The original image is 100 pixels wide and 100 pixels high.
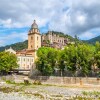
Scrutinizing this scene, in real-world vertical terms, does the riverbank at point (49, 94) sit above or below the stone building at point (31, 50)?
below

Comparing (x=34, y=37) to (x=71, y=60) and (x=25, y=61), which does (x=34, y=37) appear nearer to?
(x=25, y=61)

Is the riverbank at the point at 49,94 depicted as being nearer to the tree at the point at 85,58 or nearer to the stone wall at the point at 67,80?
the stone wall at the point at 67,80

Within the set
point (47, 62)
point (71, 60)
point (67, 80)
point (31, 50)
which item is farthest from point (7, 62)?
point (31, 50)

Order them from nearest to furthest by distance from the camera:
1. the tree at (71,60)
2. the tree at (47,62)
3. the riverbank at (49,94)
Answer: the riverbank at (49,94) → the tree at (71,60) → the tree at (47,62)

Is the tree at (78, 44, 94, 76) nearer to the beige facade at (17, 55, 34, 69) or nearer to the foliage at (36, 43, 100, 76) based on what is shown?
the foliage at (36, 43, 100, 76)

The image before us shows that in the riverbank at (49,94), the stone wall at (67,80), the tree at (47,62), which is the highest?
the tree at (47,62)

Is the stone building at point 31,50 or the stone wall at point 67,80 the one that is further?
the stone building at point 31,50

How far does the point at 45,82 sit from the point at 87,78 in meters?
13.7

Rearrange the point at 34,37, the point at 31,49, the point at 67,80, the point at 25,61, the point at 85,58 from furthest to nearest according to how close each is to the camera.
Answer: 1. the point at 31,49
2. the point at 34,37
3. the point at 25,61
4. the point at 67,80
5. the point at 85,58

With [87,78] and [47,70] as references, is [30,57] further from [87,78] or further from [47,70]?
[87,78]

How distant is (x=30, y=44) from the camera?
12650 centimetres

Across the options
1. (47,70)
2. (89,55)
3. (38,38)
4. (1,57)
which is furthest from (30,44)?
(89,55)

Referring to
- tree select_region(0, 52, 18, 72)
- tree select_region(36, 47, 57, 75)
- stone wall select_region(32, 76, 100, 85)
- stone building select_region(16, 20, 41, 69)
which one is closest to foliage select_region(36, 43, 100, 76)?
tree select_region(36, 47, 57, 75)

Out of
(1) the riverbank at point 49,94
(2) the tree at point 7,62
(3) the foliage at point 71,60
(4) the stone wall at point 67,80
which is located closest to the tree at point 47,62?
(3) the foliage at point 71,60
